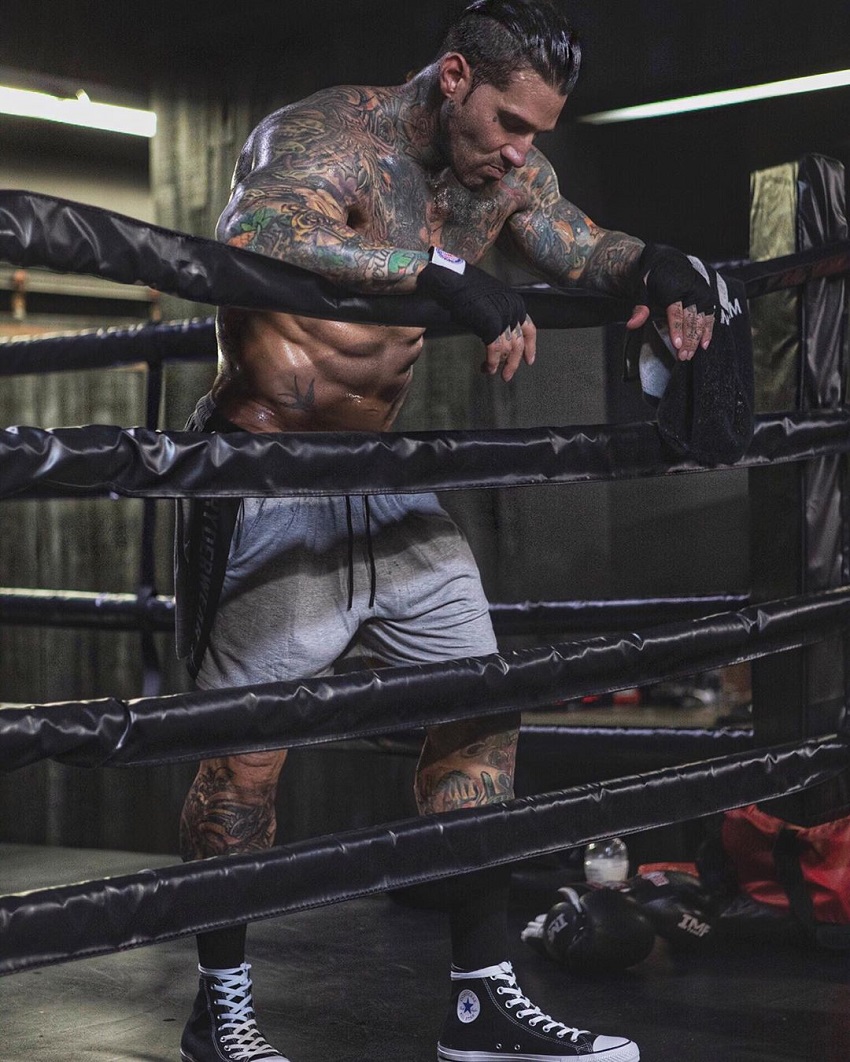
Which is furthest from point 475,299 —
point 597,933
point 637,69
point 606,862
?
point 637,69

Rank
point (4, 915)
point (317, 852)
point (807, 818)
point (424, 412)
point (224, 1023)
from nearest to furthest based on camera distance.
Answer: point (4, 915) → point (317, 852) → point (224, 1023) → point (807, 818) → point (424, 412)

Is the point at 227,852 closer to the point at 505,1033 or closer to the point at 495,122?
the point at 505,1033

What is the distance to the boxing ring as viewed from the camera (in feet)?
4.06

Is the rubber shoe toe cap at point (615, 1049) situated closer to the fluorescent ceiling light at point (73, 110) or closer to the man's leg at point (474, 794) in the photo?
the man's leg at point (474, 794)

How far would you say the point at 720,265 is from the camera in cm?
237

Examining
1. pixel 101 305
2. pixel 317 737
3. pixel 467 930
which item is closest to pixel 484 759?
pixel 467 930

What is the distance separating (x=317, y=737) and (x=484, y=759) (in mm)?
432

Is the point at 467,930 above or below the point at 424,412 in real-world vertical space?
below

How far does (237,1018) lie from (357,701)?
21.2 inches

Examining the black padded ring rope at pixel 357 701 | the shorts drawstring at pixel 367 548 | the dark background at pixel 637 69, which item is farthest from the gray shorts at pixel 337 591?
the dark background at pixel 637 69

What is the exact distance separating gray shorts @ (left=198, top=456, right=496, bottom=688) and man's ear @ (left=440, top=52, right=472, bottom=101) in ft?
1.75

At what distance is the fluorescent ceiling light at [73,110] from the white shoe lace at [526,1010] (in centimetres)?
507

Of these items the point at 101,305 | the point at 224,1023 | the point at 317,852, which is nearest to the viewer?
the point at 317,852

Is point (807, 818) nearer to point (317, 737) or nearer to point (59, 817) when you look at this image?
point (317, 737)
